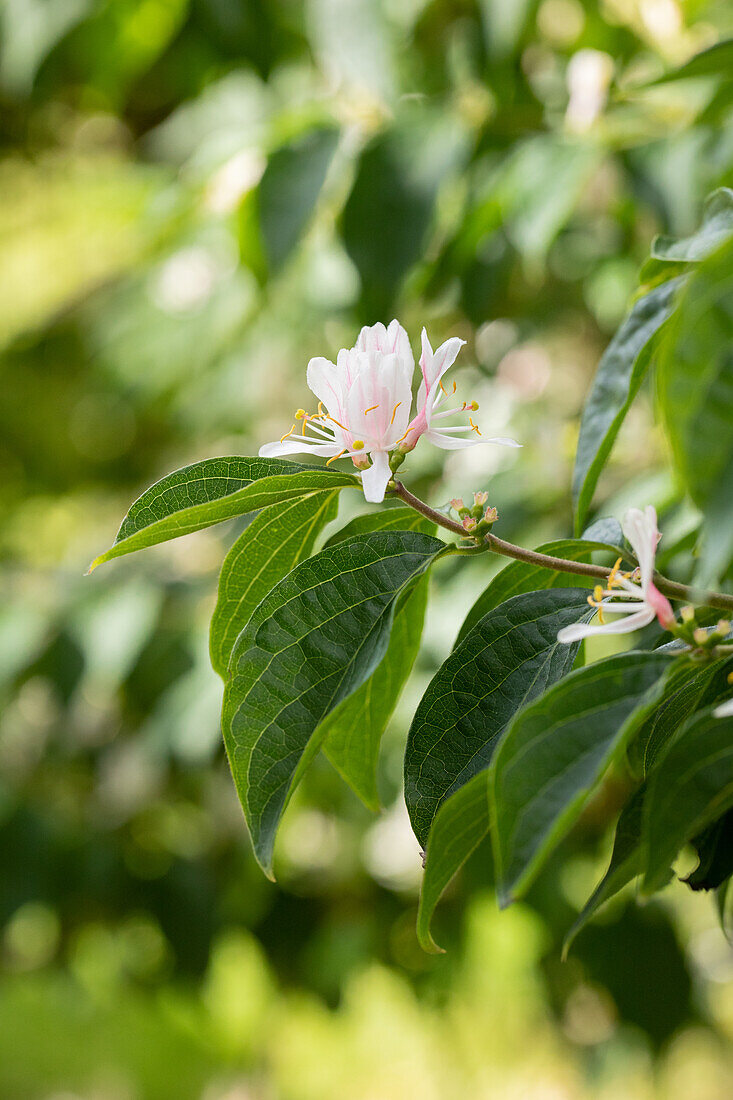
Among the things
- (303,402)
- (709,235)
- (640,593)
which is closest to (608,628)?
(640,593)

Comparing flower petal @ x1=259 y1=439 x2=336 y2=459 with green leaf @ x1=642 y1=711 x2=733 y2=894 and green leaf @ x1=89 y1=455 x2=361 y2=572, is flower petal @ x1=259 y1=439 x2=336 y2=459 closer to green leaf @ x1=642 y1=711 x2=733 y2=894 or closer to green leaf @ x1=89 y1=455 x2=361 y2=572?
green leaf @ x1=89 y1=455 x2=361 y2=572

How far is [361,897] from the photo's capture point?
3.84 feet

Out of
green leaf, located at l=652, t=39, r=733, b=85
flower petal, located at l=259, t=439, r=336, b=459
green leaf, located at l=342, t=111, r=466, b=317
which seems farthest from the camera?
green leaf, located at l=342, t=111, r=466, b=317

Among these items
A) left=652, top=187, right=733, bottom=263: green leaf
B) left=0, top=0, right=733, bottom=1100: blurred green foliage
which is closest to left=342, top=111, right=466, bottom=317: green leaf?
left=0, top=0, right=733, bottom=1100: blurred green foliage

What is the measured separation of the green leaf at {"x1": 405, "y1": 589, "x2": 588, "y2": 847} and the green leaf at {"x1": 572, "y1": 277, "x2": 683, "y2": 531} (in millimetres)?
57

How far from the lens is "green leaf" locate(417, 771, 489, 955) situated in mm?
210

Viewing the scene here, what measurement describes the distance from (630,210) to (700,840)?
620mm

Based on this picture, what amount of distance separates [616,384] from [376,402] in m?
0.09

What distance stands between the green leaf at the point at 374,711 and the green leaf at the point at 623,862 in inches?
2.7

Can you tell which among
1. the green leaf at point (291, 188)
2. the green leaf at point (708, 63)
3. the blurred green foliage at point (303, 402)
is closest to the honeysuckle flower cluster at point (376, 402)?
the blurred green foliage at point (303, 402)

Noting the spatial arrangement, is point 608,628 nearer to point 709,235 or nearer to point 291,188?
point 709,235

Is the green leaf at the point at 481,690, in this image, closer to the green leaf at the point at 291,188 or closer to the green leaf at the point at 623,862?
the green leaf at the point at 623,862

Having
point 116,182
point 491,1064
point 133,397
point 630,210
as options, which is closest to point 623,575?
point 630,210

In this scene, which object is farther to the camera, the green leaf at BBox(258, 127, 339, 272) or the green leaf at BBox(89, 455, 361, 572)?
the green leaf at BBox(258, 127, 339, 272)
